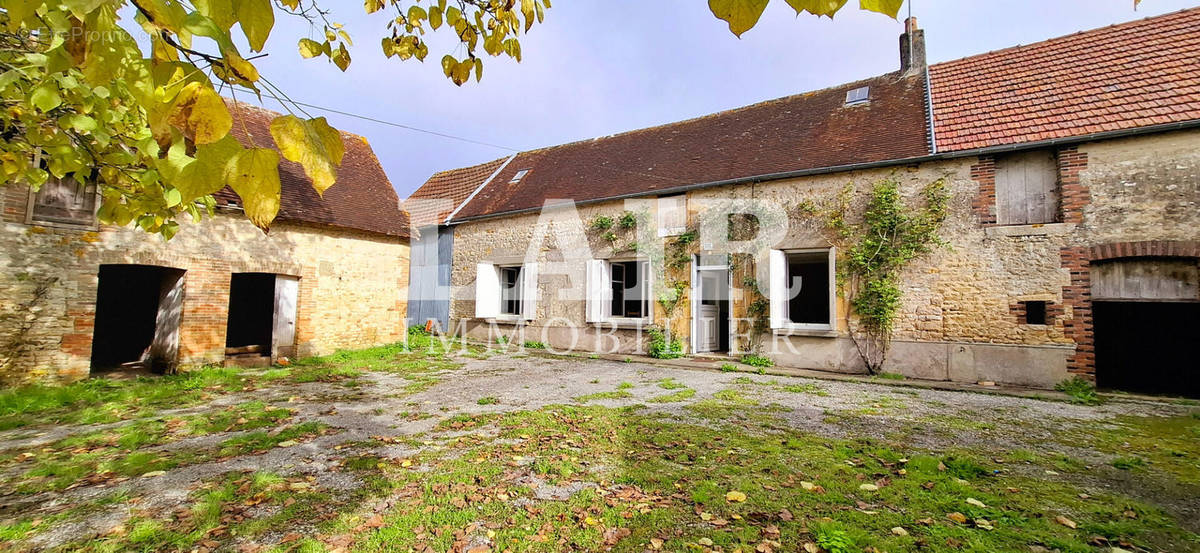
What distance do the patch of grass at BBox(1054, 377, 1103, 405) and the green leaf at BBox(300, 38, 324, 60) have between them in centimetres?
910

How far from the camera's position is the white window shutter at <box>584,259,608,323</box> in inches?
427

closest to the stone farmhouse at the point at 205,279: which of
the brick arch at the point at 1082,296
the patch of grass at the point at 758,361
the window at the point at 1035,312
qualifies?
the patch of grass at the point at 758,361

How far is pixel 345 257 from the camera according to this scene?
1048 centimetres

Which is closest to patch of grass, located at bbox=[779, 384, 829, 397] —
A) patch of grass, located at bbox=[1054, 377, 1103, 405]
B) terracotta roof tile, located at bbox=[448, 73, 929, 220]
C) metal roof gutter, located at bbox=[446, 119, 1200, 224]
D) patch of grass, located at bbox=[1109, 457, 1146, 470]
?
patch of grass, located at bbox=[1109, 457, 1146, 470]

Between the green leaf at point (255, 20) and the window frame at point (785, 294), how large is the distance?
882cm

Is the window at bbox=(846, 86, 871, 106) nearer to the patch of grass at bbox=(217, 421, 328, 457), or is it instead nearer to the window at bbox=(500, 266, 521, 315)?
the window at bbox=(500, 266, 521, 315)

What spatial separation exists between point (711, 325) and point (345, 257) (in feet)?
27.2

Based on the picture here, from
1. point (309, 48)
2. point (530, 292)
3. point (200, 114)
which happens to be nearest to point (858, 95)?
point (530, 292)

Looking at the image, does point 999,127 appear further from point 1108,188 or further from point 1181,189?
point 1181,189

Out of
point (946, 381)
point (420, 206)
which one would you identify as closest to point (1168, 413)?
point (946, 381)

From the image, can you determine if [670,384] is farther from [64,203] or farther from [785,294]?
[64,203]

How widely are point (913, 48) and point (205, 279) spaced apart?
48.7 feet

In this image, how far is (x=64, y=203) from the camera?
7.11 metres

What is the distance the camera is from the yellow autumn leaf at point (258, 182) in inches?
34.4
